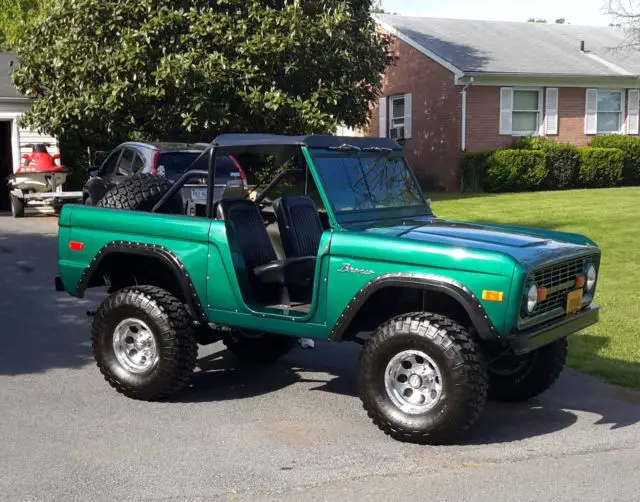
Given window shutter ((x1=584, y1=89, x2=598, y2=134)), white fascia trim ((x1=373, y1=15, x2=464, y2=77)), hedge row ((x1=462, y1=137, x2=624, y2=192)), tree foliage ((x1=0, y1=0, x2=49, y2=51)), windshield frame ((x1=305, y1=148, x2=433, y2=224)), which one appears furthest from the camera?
tree foliage ((x1=0, y1=0, x2=49, y2=51))

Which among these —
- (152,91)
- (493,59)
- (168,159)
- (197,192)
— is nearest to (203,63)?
(152,91)

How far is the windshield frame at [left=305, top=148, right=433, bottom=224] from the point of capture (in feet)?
19.5

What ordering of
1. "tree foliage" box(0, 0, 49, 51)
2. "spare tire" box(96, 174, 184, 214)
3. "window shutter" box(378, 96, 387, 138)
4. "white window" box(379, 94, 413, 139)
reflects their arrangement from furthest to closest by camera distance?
"tree foliage" box(0, 0, 49, 51)
"window shutter" box(378, 96, 387, 138)
"white window" box(379, 94, 413, 139)
"spare tire" box(96, 174, 184, 214)

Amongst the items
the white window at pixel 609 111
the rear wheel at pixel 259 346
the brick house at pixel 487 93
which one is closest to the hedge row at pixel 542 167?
the brick house at pixel 487 93

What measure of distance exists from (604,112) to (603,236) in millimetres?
15620

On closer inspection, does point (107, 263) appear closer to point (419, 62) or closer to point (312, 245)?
point (312, 245)

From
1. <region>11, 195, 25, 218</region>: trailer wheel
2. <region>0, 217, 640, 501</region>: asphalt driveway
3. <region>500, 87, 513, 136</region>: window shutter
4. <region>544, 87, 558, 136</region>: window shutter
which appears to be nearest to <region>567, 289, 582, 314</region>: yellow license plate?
<region>0, 217, 640, 501</region>: asphalt driveway

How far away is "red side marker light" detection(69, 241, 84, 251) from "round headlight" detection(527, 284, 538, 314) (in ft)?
11.4

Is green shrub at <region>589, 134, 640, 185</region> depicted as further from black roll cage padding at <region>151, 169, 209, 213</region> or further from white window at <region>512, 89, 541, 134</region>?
black roll cage padding at <region>151, 169, 209, 213</region>

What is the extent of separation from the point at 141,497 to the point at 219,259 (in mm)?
1969

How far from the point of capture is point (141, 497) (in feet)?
14.8

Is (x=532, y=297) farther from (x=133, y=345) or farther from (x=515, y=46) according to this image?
(x=515, y=46)

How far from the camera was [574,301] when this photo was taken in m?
5.77

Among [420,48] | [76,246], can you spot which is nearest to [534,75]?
[420,48]
